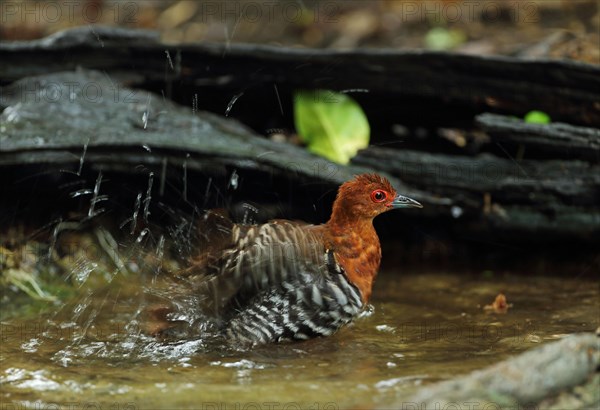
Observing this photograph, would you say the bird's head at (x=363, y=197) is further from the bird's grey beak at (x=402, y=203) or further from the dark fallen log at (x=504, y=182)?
the dark fallen log at (x=504, y=182)

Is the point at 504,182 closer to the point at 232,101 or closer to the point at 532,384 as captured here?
the point at 232,101

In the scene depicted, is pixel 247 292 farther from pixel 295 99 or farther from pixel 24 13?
pixel 24 13

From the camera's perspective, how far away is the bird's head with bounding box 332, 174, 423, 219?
4.34 metres

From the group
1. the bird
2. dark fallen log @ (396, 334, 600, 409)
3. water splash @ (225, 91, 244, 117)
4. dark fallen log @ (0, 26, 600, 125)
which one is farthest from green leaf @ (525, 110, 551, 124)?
dark fallen log @ (396, 334, 600, 409)

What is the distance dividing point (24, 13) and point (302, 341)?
6.79 meters

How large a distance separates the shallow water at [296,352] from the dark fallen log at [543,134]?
0.87m

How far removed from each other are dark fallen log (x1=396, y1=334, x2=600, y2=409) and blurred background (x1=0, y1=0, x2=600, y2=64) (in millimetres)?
5327

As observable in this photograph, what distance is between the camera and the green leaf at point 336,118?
573 centimetres

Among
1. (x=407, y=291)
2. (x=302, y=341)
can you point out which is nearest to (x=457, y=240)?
(x=407, y=291)

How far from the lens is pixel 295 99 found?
5762 millimetres

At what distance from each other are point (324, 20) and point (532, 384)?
281 inches

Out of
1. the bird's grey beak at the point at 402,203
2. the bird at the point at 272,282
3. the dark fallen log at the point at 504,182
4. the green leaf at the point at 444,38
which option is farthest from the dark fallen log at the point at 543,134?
the green leaf at the point at 444,38

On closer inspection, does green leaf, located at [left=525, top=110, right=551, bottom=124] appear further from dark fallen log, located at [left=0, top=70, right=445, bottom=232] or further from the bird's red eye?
the bird's red eye

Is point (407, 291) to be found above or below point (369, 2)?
below
